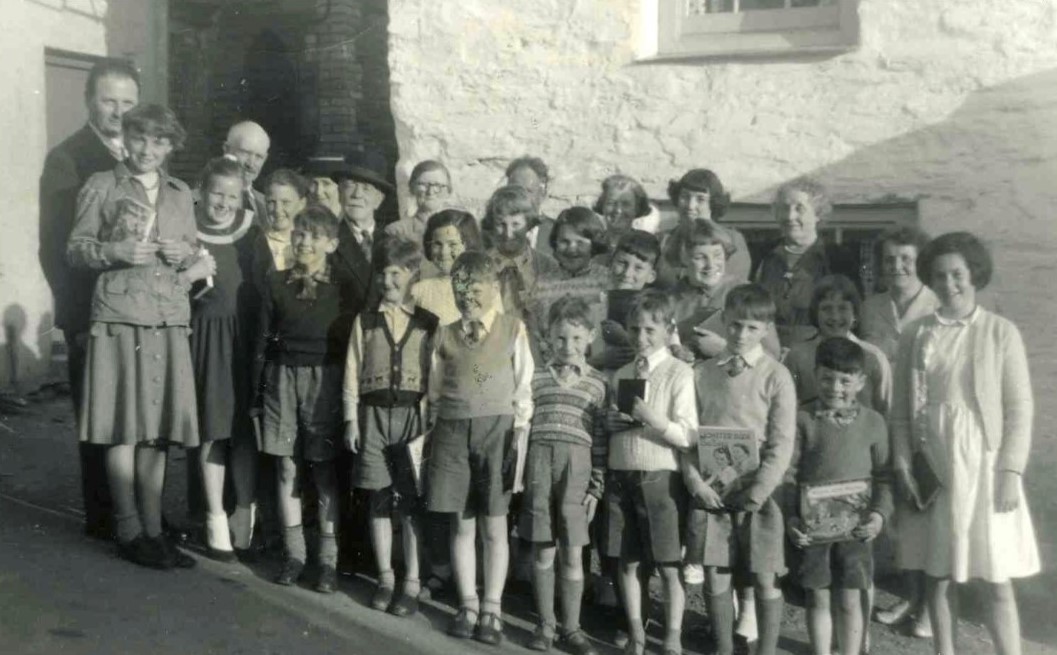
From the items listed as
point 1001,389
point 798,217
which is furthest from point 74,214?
point 1001,389

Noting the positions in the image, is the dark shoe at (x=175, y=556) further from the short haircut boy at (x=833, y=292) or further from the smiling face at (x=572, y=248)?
the short haircut boy at (x=833, y=292)

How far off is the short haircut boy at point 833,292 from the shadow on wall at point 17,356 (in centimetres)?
588

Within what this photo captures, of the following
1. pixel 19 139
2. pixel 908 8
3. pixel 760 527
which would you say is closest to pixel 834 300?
pixel 760 527

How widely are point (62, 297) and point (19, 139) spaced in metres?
3.68

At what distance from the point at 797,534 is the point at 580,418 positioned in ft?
2.78

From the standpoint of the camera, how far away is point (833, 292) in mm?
4391

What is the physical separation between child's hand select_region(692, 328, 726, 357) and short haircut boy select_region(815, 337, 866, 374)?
46 centimetres

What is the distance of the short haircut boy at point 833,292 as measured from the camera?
439 centimetres

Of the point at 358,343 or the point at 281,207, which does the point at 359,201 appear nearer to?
the point at 281,207

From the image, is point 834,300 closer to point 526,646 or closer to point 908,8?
point 526,646

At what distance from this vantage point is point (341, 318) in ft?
15.7

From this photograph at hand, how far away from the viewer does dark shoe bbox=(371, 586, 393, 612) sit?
458cm

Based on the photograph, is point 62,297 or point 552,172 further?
point 552,172

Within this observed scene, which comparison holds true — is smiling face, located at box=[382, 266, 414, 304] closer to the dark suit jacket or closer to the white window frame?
the dark suit jacket
